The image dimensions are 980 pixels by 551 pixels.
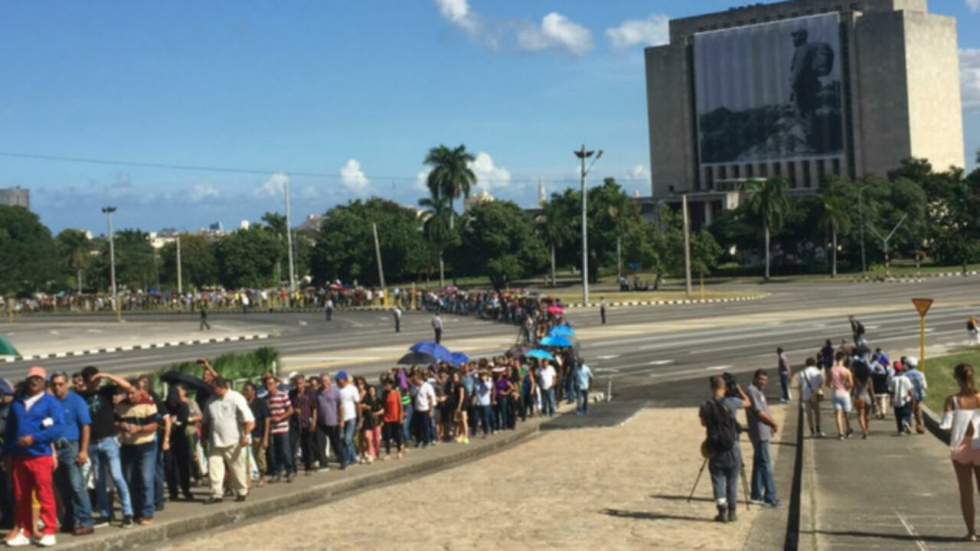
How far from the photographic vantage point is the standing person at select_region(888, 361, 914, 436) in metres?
21.4

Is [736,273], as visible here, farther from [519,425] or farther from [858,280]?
[519,425]

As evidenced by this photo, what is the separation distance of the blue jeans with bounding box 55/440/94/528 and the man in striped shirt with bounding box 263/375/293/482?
3.47m

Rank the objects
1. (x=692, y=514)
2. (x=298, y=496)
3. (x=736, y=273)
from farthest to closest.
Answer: (x=736, y=273), (x=298, y=496), (x=692, y=514)

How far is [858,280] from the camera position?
95500 millimetres

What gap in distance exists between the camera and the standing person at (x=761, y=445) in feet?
46.4

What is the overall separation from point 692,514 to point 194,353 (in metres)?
37.2

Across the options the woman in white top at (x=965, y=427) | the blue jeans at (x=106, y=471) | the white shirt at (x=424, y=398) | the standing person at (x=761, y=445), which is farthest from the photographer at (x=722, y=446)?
the white shirt at (x=424, y=398)

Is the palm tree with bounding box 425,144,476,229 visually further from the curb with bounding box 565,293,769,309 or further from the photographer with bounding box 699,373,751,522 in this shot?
the photographer with bounding box 699,373,751,522

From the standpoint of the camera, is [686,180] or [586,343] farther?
[686,180]

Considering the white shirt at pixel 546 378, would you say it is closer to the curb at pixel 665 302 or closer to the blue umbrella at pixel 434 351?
the blue umbrella at pixel 434 351

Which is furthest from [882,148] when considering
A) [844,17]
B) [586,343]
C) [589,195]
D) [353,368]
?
[353,368]

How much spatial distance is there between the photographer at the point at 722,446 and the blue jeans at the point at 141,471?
588cm

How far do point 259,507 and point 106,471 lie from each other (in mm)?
2348

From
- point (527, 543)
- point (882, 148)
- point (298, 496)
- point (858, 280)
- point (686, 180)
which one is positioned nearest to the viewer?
point (527, 543)
